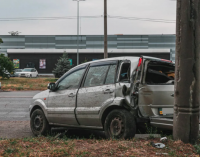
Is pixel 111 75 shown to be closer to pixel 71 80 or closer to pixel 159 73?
pixel 159 73

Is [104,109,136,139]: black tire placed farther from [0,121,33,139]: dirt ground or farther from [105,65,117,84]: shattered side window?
[0,121,33,139]: dirt ground

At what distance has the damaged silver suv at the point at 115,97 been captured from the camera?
5.70 m

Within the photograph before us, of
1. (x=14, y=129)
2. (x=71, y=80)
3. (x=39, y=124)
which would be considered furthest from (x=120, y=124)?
(x=14, y=129)

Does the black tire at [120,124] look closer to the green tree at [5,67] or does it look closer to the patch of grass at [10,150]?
the patch of grass at [10,150]

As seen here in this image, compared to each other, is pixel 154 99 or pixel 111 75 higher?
pixel 111 75

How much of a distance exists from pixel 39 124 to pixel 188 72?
3947 millimetres

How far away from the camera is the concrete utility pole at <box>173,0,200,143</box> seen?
504 centimetres

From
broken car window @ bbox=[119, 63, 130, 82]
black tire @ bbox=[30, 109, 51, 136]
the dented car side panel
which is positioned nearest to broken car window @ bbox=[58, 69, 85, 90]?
black tire @ bbox=[30, 109, 51, 136]

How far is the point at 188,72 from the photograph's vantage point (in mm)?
5043

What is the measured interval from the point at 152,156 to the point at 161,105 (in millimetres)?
1726

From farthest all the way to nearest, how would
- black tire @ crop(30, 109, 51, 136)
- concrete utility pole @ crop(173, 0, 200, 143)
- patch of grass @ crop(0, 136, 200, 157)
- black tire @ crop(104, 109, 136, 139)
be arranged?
1. black tire @ crop(30, 109, 51, 136)
2. black tire @ crop(104, 109, 136, 139)
3. concrete utility pole @ crop(173, 0, 200, 143)
4. patch of grass @ crop(0, 136, 200, 157)

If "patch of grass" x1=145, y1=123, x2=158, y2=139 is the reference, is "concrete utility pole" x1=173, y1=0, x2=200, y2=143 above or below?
above

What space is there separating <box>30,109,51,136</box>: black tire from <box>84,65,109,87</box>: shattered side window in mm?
1500

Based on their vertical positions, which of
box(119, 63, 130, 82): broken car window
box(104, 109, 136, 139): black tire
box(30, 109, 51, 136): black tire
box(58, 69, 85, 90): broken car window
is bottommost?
box(30, 109, 51, 136): black tire
